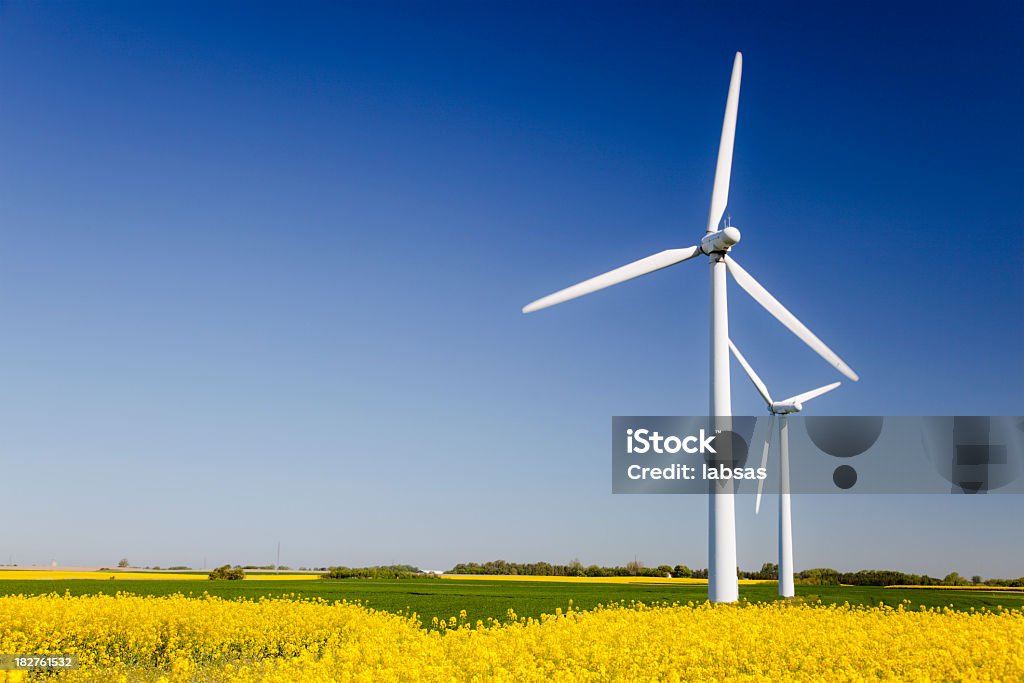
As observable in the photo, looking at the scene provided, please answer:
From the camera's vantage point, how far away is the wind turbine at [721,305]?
2762 cm

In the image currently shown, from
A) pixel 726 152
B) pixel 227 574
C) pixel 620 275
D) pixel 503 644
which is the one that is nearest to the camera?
pixel 503 644

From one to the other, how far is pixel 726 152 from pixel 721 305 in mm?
7219

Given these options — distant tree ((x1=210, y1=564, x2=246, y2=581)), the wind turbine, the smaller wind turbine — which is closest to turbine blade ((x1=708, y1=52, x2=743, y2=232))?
the wind turbine

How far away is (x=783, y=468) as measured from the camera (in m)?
49.1

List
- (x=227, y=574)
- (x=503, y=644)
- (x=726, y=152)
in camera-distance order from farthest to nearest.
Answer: (x=227, y=574), (x=726, y=152), (x=503, y=644)

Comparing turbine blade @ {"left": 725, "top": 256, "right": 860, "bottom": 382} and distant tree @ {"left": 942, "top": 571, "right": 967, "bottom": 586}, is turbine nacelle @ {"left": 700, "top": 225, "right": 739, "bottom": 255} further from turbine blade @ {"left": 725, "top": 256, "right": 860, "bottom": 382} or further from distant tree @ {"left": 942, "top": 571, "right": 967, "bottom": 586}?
distant tree @ {"left": 942, "top": 571, "right": 967, "bottom": 586}

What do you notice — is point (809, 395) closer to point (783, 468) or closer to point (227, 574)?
point (783, 468)

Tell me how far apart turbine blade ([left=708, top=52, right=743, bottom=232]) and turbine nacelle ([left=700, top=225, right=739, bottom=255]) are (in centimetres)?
138

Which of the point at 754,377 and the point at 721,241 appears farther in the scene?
the point at 754,377

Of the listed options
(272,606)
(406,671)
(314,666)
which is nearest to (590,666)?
(406,671)

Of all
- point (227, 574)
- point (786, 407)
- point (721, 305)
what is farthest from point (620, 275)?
point (227, 574)

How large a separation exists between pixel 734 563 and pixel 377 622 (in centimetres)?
1262

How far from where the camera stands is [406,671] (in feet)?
40.4

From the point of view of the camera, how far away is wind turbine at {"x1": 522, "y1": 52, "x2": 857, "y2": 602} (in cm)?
2762
